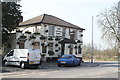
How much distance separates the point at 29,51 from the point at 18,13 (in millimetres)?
8329

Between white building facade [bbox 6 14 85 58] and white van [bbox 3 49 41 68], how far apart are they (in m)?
5.89

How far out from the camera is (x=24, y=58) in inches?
771

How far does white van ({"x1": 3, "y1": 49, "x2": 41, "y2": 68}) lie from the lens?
63.8 ft

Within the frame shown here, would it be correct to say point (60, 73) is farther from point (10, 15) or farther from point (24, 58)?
point (10, 15)

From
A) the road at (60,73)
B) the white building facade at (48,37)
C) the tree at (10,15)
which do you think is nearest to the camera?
the road at (60,73)

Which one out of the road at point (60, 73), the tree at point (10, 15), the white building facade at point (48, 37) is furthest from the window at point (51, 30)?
the road at point (60, 73)

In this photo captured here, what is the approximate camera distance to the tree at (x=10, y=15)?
23.6 m

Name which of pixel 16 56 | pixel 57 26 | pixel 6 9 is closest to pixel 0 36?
pixel 6 9

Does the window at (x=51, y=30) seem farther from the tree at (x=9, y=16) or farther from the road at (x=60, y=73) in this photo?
the road at (x=60, y=73)

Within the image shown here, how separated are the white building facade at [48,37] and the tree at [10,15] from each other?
1740mm

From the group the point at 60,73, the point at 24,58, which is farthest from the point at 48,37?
the point at 60,73

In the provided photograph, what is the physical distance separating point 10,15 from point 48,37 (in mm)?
7859

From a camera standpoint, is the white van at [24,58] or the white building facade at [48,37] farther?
the white building facade at [48,37]

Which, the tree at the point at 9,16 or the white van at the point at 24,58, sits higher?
the tree at the point at 9,16
